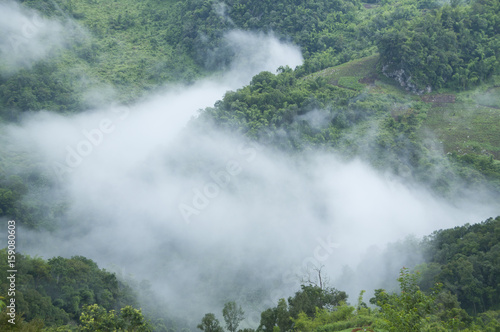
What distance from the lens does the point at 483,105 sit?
60094 millimetres

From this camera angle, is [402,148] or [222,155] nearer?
[402,148]

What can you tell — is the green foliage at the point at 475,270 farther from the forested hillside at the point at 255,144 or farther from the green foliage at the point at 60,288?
the green foliage at the point at 60,288

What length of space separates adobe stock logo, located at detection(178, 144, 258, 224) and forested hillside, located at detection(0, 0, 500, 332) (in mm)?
176

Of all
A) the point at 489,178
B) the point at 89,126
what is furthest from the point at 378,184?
A: the point at 89,126

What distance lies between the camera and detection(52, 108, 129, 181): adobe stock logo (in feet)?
213

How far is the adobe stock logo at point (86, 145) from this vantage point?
213ft

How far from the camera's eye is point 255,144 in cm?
5812

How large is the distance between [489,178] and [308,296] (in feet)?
88.2

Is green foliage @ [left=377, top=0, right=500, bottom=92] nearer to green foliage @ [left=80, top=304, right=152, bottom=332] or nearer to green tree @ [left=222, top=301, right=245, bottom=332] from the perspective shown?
green tree @ [left=222, top=301, right=245, bottom=332]

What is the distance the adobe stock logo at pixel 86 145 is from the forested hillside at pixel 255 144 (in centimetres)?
33

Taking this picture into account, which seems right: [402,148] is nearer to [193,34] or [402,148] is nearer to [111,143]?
[111,143]

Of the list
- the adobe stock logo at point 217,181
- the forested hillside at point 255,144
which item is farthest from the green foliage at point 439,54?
the adobe stock logo at point 217,181

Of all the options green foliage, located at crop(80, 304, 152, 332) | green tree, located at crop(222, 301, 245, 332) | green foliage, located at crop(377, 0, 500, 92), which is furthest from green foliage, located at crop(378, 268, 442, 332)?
green foliage, located at crop(377, 0, 500, 92)

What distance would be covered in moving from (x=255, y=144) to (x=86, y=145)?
30.0 meters
